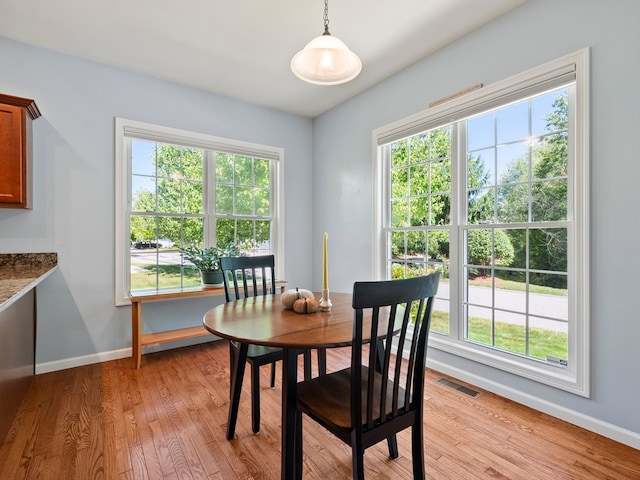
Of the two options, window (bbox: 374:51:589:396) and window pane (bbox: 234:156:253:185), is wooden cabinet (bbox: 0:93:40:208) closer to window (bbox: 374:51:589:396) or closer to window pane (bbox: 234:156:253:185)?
window pane (bbox: 234:156:253:185)

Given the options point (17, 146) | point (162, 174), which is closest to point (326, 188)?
point (162, 174)

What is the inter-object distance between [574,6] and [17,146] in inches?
152

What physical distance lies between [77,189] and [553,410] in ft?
13.2

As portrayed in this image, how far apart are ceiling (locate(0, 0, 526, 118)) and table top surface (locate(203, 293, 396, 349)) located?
2015 mm

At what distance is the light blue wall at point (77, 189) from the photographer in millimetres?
2717

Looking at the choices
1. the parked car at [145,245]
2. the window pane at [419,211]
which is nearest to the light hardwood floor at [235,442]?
the parked car at [145,245]

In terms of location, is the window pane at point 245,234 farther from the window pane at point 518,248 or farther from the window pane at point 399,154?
the window pane at point 518,248

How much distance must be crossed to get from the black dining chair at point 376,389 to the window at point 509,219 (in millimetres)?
1294

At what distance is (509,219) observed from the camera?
2400 millimetres

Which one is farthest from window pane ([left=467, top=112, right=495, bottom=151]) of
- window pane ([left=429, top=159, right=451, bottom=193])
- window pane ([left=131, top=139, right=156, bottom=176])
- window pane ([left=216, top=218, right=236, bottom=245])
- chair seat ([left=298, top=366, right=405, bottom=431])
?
window pane ([left=131, top=139, right=156, bottom=176])

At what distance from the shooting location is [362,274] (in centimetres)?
354

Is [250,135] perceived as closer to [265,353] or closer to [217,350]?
[217,350]

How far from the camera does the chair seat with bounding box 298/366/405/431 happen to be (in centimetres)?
126

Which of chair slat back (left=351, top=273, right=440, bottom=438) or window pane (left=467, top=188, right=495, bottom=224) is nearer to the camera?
chair slat back (left=351, top=273, right=440, bottom=438)
